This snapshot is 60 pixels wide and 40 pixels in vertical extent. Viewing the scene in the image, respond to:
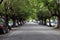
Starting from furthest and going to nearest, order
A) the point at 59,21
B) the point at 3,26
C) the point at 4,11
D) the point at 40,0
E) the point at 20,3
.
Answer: the point at 59,21
the point at 40,0
the point at 20,3
the point at 4,11
the point at 3,26

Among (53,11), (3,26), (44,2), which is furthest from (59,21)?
(3,26)

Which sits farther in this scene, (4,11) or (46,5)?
(46,5)

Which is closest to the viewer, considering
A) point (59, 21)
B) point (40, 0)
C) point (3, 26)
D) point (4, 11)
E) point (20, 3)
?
point (3, 26)

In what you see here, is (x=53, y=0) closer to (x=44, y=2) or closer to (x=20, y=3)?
(x=44, y=2)

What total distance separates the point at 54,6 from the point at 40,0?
10.5 feet

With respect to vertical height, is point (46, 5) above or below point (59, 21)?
above

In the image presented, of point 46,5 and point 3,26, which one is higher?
point 46,5

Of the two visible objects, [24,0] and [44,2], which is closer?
[24,0]

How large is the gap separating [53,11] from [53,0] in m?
3.77

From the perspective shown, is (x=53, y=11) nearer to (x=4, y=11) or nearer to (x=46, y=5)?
(x=46, y=5)

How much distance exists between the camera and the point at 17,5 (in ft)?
138

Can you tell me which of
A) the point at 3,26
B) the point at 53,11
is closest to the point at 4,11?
the point at 3,26

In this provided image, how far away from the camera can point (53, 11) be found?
46.0 meters

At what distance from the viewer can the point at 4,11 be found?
126ft
